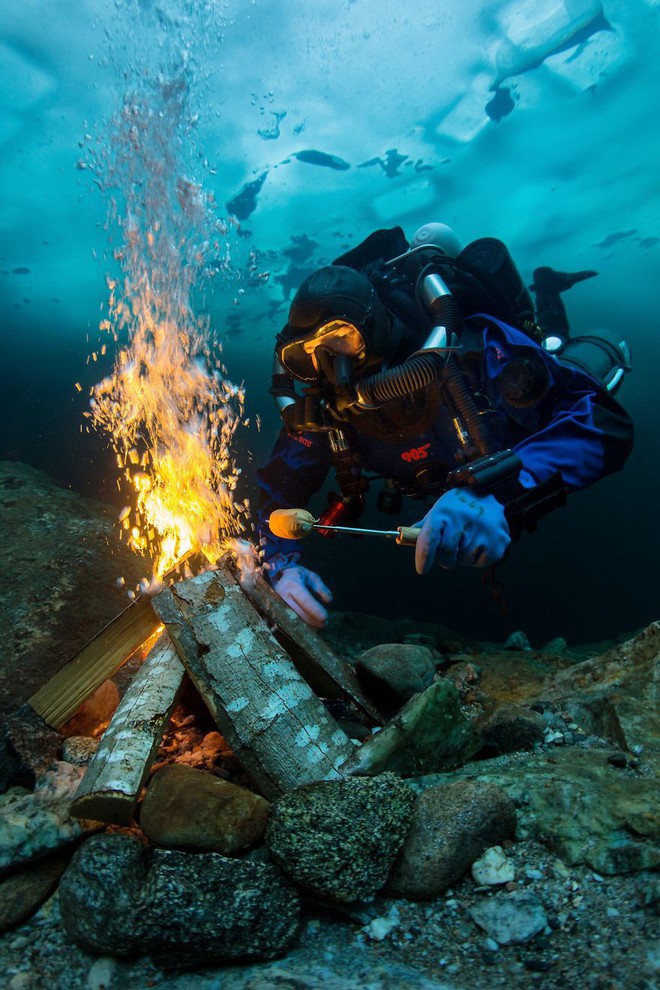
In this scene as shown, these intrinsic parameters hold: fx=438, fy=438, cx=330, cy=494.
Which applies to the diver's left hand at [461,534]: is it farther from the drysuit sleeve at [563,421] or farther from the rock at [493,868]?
the rock at [493,868]

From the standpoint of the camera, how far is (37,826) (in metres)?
1.56

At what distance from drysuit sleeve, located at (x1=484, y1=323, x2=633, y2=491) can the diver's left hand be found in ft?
1.55

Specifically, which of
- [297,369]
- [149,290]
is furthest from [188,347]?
[297,369]

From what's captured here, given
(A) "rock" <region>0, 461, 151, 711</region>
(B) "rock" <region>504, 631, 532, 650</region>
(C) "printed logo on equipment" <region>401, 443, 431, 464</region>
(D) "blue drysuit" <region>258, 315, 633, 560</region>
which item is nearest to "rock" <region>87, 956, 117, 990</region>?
(A) "rock" <region>0, 461, 151, 711</region>

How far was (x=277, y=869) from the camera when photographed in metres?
1.41

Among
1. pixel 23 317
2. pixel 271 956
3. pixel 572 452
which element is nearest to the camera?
pixel 271 956

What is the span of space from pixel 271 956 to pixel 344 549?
23580 millimetres

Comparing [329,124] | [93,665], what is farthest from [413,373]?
[329,124]

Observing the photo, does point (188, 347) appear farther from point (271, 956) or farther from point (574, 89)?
point (574, 89)

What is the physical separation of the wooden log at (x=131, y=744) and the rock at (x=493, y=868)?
124 cm

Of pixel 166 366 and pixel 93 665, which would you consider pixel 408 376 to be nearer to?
pixel 93 665

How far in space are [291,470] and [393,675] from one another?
274 centimetres

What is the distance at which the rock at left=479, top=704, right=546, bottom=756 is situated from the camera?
7.32ft

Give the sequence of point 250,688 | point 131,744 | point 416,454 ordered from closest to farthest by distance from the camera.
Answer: point 131,744
point 250,688
point 416,454
